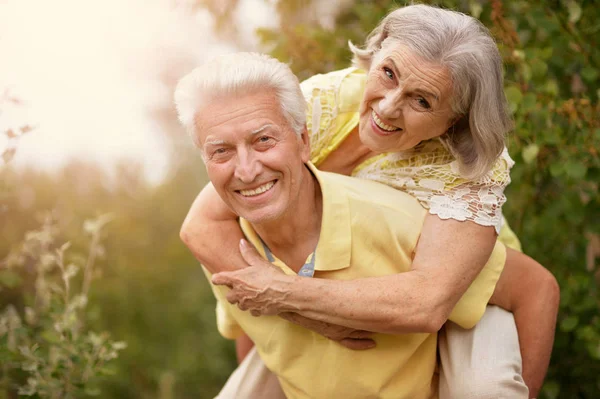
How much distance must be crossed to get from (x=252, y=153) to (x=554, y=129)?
5.14 ft

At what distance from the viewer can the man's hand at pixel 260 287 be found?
236cm

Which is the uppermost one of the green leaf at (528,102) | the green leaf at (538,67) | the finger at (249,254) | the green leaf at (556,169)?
the finger at (249,254)

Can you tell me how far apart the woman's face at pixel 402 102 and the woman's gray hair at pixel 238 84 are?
0.29 m

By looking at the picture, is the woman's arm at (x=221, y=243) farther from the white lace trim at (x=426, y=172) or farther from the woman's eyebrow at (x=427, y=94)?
the woman's eyebrow at (x=427, y=94)

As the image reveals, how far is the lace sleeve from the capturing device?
2.48 m

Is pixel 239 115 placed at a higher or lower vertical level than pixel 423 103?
higher

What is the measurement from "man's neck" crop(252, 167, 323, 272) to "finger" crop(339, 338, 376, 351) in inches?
11.7

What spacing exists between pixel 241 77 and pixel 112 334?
9.41 ft

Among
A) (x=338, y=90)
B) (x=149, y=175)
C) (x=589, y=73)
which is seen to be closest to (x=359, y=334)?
(x=338, y=90)

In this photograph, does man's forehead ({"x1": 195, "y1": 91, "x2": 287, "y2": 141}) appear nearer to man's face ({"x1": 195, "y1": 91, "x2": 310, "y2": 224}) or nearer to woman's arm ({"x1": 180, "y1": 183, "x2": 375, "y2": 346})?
man's face ({"x1": 195, "y1": 91, "x2": 310, "y2": 224})

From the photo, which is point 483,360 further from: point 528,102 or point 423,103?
point 528,102

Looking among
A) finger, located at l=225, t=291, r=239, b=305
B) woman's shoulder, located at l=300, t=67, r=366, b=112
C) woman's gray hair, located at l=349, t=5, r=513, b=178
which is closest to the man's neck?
finger, located at l=225, t=291, r=239, b=305

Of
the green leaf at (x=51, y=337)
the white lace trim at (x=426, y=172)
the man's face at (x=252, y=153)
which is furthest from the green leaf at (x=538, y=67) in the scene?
the green leaf at (x=51, y=337)

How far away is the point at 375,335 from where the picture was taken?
2.62m
